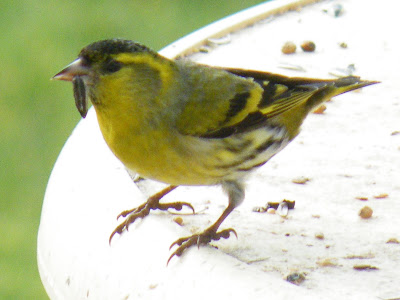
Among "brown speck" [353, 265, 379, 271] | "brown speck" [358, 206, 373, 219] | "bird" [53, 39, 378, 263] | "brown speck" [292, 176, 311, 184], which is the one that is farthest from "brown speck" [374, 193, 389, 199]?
"brown speck" [353, 265, 379, 271]

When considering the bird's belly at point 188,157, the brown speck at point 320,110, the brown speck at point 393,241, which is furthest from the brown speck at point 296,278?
the brown speck at point 320,110

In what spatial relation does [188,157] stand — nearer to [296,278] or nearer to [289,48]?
[296,278]

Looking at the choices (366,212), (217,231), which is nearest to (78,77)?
(217,231)

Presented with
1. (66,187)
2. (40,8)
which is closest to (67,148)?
(66,187)

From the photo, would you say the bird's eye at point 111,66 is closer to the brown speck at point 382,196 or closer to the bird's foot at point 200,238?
the bird's foot at point 200,238

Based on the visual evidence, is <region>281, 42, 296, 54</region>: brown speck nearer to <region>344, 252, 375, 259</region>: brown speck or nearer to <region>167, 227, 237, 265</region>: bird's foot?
<region>167, 227, 237, 265</region>: bird's foot

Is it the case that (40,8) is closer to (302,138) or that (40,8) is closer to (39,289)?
(39,289)
